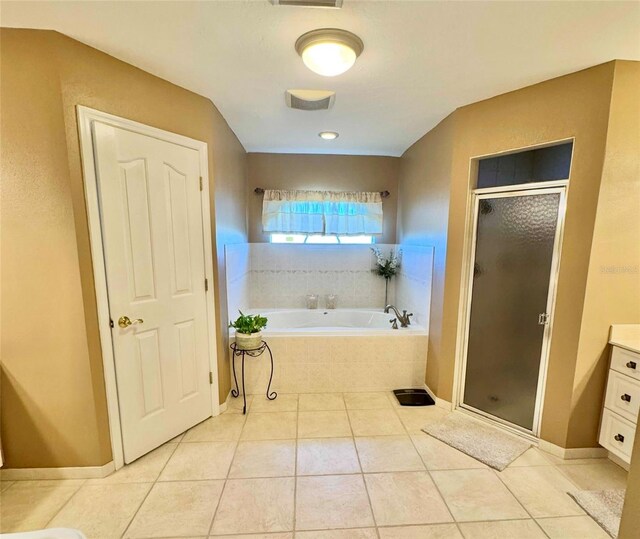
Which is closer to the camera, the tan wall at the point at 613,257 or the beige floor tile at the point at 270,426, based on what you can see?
the tan wall at the point at 613,257

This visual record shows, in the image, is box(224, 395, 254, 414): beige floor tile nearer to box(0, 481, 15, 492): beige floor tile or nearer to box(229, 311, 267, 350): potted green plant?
box(229, 311, 267, 350): potted green plant

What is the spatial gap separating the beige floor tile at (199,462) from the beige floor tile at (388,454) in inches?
35.6

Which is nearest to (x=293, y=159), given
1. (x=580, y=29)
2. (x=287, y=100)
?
(x=287, y=100)

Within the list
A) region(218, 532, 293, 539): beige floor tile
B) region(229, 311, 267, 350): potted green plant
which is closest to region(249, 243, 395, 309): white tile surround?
region(229, 311, 267, 350): potted green plant

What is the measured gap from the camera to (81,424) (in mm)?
1748

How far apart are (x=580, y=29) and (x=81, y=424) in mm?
3372

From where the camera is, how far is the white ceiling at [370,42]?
1.29 m

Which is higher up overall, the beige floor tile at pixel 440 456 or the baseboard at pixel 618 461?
the baseboard at pixel 618 461

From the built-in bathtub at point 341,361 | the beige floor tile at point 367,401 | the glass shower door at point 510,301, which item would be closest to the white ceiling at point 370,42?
the glass shower door at point 510,301

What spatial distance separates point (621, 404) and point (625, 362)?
26 cm

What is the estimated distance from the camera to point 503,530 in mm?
1488

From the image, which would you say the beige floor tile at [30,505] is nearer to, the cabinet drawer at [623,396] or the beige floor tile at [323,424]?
the beige floor tile at [323,424]

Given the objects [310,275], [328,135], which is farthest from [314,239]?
[328,135]

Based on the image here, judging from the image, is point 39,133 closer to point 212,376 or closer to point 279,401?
point 212,376
